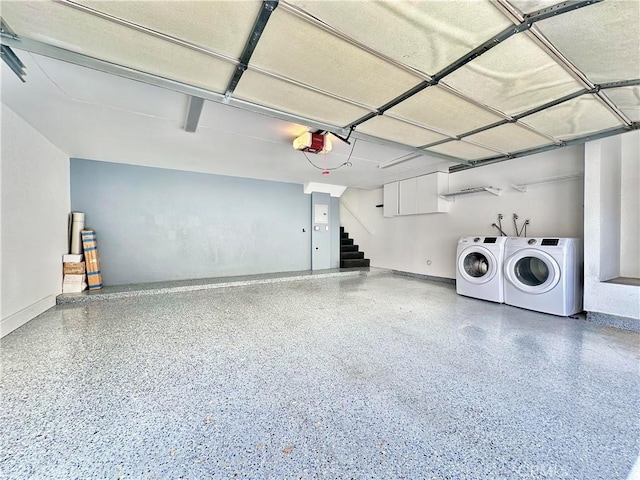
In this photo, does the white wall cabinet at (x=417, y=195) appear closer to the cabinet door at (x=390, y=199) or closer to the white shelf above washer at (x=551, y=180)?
the cabinet door at (x=390, y=199)

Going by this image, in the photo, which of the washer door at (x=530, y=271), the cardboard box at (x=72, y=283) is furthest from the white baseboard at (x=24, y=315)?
the washer door at (x=530, y=271)

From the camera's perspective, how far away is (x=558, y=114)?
2438mm

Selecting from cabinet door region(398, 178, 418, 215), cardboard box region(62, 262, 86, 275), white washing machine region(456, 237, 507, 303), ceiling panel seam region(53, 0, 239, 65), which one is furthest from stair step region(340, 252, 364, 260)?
ceiling panel seam region(53, 0, 239, 65)

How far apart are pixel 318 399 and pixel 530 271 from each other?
12.5 feet

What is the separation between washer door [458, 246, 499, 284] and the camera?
4035mm

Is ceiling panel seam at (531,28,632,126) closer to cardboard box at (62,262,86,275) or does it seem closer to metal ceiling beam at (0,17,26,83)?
metal ceiling beam at (0,17,26,83)

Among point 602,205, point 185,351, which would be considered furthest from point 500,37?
point 185,351

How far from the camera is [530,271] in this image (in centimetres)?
372

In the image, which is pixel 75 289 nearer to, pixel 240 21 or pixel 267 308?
pixel 267 308

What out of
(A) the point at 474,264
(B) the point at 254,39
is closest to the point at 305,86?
(B) the point at 254,39

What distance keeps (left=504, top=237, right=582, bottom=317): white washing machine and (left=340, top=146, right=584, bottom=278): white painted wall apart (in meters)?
0.64

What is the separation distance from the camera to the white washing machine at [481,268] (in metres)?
3.79

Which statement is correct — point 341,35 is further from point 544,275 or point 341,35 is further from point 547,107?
point 544,275

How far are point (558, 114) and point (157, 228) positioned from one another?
20.6 feet
